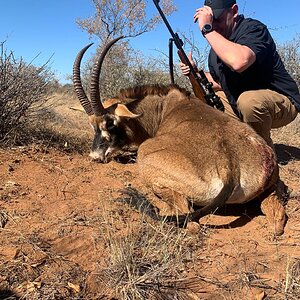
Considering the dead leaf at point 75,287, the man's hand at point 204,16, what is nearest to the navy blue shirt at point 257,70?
the man's hand at point 204,16

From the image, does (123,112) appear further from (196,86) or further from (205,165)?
(205,165)

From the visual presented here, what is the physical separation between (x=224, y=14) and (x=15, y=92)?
3073 millimetres

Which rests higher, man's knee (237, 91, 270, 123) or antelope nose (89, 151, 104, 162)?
antelope nose (89, 151, 104, 162)

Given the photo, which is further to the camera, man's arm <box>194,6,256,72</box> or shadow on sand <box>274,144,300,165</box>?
shadow on sand <box>274,144,300,165</box>

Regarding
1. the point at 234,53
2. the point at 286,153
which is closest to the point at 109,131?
the point at 234,53

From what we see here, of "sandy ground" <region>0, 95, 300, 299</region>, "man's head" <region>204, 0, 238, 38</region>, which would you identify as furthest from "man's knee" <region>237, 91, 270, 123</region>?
"sandy ground" <region>0, 95, 300, 299</region>

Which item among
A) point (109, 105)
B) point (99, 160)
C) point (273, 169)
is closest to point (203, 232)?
point (273, 169)

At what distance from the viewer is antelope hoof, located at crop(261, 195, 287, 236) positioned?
345cm

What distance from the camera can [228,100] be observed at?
18.0ft

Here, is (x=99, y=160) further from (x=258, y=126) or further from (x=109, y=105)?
(x=258, y=126)

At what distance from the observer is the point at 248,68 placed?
4.74 m

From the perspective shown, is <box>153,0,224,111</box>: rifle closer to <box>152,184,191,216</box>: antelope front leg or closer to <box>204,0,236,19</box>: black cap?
<box>204,0,236,19</box>: black cap

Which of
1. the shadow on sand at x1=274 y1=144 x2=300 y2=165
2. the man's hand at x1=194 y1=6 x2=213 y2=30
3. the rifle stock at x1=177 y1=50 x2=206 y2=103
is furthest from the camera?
the shadow on sand at x1=274 y1=144 x2=300 y2=165

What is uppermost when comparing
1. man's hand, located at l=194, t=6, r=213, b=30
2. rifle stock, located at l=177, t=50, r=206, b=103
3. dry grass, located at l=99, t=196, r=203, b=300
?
man's hand, located at l=194, t=6, r=213, b=30
